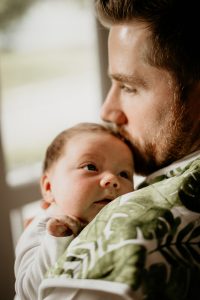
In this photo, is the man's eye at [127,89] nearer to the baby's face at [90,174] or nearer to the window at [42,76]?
the baby's face at [90,174]

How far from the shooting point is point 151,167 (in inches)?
47.3

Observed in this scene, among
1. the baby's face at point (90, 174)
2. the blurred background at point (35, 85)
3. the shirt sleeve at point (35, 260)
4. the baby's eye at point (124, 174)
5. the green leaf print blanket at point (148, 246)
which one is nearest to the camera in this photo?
the green leaf print blanket at point (148, 246)

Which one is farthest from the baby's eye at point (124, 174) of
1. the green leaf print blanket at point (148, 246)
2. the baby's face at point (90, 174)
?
the green leaf print blanket at point (148, 246)

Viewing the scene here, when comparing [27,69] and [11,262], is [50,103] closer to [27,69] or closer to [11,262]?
[27,69]

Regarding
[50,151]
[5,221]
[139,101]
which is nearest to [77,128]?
[50,151]

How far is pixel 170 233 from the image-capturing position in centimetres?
68

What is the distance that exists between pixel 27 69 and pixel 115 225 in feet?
5.04

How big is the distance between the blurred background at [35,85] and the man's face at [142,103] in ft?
2.84

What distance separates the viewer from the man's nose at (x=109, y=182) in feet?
3.36

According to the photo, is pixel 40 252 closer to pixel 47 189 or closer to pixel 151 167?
pixel 47 189

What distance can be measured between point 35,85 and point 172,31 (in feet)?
3.98

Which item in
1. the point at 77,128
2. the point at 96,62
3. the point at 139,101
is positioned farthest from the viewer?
the point at 96,62

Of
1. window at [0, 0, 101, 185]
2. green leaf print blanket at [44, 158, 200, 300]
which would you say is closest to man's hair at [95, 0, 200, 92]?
green leaf print blanket at [44, 158, 200, 300]

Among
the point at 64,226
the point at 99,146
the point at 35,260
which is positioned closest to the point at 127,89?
the point at 99,146
